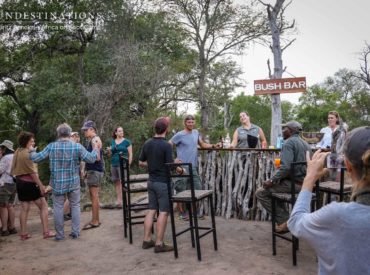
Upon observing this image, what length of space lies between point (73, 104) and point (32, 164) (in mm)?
7661

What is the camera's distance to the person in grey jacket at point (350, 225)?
129 cm

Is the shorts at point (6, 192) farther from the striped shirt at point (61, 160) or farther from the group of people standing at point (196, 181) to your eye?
the striped shirt at point (61, 160)

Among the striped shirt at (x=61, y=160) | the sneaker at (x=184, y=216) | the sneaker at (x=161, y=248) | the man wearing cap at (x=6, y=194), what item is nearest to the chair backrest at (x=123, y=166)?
the striped shirt at (x=61, y=160)

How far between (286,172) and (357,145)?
3.11 m

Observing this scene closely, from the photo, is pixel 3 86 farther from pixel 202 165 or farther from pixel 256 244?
pixel 256 244

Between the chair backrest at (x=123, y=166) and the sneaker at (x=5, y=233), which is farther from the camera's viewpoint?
the sneaker at (x=5, y=233)

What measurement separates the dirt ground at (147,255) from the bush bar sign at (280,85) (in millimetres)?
2431

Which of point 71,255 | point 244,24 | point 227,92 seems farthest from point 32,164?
point 227,92

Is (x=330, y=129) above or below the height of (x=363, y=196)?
above

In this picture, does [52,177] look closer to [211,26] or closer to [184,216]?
[184,216]

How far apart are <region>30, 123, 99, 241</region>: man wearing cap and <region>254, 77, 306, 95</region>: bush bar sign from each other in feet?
10.9

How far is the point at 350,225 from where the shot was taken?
1292 mm

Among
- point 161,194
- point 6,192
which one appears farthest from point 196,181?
point 6,192

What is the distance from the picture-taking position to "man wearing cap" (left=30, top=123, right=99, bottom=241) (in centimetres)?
514
